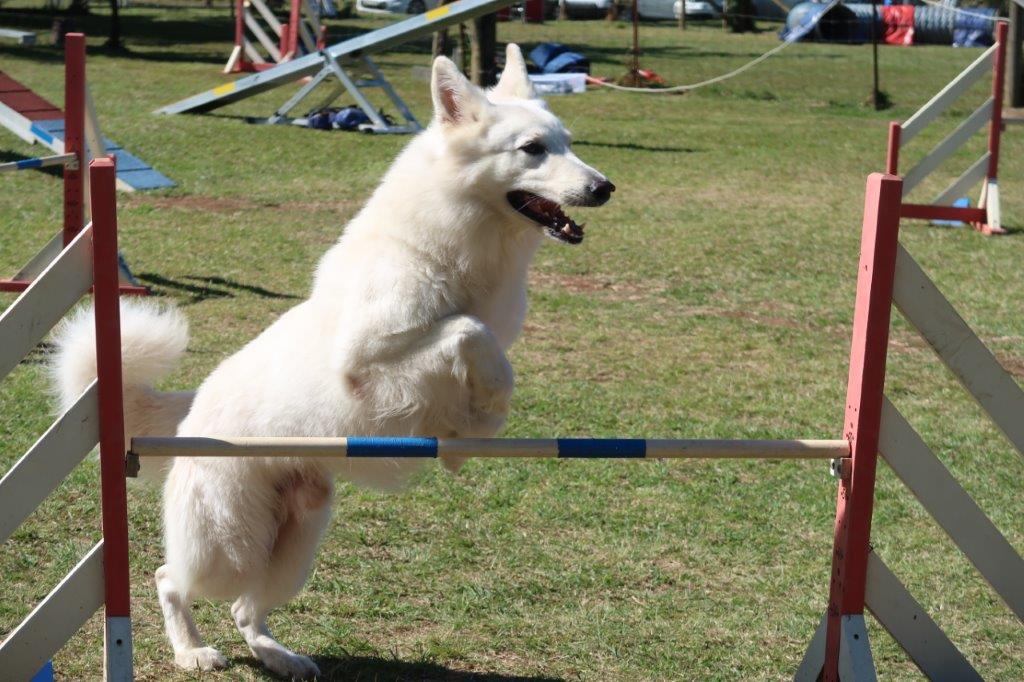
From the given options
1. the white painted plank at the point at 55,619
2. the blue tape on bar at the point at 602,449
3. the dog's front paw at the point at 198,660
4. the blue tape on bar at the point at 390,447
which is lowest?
the dog's front paw at the point at 198,660

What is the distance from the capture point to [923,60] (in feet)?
94.7

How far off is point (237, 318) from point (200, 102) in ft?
30.4

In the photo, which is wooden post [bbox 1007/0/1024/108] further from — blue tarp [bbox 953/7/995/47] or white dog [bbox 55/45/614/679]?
blue tarp [bbox 953/7/995/47]

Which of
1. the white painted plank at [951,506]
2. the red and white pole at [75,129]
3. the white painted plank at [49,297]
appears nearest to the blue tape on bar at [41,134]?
the red and white pole at [75,129]

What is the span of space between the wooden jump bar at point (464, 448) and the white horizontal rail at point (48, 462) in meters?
0.14

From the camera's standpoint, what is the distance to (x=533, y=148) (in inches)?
144

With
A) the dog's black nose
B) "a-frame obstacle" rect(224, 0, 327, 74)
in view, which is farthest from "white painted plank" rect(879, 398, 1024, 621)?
"a-frame obstacle" rect(224, 0, 327, 74)

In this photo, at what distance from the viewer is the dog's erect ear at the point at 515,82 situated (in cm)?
407

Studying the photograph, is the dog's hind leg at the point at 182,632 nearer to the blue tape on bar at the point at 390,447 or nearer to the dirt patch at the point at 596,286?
the blue tape on bar at the point at 390,447

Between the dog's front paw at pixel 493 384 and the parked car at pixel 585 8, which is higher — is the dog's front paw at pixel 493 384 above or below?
below

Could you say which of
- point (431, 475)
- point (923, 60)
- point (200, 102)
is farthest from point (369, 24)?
point (431, 475)

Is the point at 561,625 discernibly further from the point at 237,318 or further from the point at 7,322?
the point at 237,318

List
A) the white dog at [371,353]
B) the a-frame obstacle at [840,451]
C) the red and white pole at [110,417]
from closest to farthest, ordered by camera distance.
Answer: the red and white pole at [110,417]
the a-frame obstacle at [840,451]
the white dog at [371,353]

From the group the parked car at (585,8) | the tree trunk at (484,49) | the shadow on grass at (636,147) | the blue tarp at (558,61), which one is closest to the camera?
the shadow on grass at (636,147)
